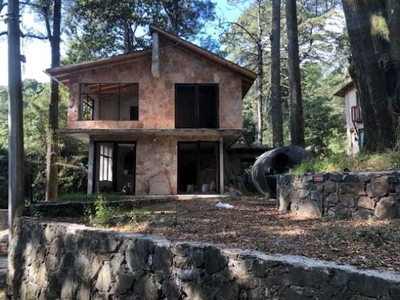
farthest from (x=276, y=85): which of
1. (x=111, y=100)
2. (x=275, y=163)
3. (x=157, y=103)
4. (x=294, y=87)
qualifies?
(x=111, y=100)

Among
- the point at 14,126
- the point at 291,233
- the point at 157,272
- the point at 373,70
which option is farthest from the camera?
the point at 373,70

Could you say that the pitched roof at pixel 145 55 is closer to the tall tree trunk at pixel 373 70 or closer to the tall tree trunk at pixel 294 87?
the tall tree trunk at pixel 294 87

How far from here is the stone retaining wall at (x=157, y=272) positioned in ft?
9.28

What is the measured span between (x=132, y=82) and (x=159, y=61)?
1362 mm

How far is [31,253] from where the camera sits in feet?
21.1

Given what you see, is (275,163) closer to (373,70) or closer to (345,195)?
(373,70)

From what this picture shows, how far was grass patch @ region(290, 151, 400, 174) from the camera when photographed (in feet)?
19.7

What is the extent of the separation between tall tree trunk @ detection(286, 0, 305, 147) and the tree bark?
4.25 m

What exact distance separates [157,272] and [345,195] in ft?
10.2

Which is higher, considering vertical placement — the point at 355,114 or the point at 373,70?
the point at 355,114

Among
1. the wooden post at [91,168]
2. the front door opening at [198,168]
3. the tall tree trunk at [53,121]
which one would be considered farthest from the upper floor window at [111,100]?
the front door opening at [198,168]

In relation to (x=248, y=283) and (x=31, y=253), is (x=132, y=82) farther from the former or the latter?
(x=248, y=283)

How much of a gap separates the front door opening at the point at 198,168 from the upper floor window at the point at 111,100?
308 cm

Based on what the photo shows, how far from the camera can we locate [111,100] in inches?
727
